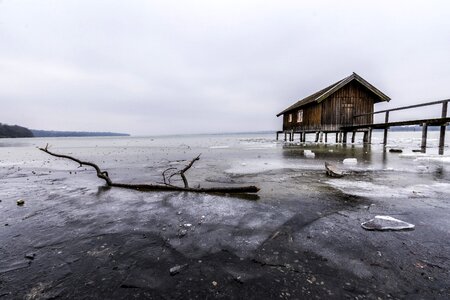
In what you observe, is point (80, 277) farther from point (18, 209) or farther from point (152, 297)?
point (18, 209)

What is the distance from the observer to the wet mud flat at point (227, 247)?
217 centimetres

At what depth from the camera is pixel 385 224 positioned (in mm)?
3355

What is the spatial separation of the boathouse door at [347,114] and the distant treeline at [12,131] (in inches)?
6117

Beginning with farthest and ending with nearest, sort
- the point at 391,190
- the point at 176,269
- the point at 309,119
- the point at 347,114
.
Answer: the point at 309,119
the point at 347,114
the point at 391,190
the point at 176,269

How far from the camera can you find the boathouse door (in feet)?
74.2

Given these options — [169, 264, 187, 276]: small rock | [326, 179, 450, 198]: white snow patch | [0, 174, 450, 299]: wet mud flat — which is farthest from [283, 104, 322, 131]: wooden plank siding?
[169, 264, 187, 276]: small rock

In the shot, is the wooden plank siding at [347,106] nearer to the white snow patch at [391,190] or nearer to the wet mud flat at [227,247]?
the white snow patch at [391,190]

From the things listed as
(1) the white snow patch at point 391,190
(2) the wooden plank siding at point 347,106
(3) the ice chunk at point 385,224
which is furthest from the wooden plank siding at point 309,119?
(3) the ice chunk at point 385,224

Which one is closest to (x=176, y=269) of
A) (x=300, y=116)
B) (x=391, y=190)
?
(x=391, y=190)

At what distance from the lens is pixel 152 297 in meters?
2.06

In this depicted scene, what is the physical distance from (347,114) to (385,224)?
73.5 ft

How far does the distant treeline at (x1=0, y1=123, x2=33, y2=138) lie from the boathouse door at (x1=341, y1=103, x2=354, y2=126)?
155 metres

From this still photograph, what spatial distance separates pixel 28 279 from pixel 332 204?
185 inches

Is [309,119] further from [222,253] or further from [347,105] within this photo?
[222,253]
